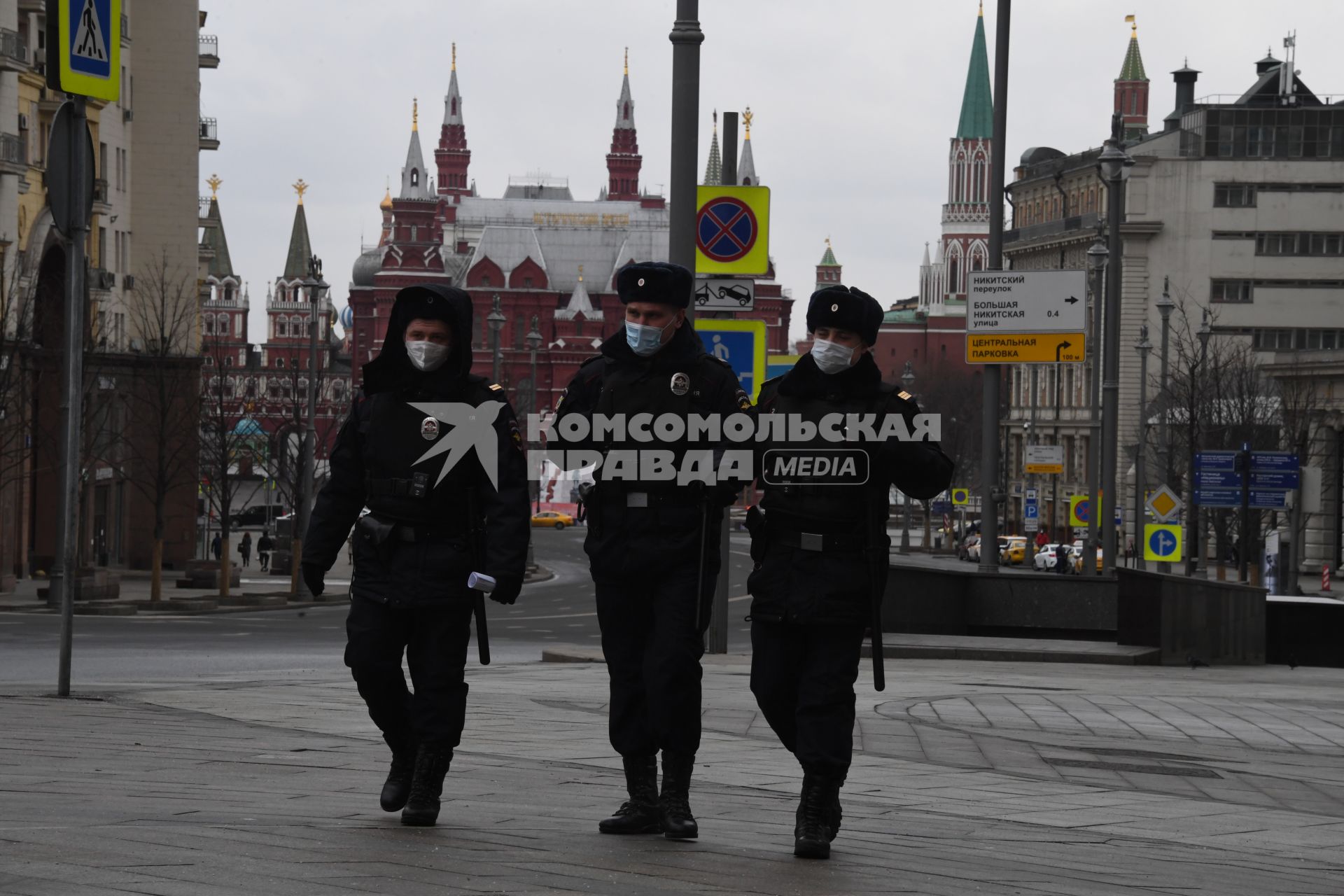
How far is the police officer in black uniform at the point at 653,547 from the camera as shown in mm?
6949

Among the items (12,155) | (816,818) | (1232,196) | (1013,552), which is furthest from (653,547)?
(1232,196)

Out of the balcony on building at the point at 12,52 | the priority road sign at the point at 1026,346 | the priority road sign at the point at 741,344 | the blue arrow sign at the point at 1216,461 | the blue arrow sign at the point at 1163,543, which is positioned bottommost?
A: the blue arrow sign at the point at 1163,543

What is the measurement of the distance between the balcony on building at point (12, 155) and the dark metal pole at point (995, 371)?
1096 inches

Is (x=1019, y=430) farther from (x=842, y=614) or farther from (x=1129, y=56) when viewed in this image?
(x=842, y=614)

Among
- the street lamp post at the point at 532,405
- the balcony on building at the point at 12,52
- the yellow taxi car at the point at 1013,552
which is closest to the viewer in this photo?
the street lamp post at the point at 532,405

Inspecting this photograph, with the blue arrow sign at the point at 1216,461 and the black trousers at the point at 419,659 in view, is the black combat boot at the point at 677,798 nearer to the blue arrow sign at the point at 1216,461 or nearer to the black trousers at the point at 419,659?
the black trousers at the point at 419,659

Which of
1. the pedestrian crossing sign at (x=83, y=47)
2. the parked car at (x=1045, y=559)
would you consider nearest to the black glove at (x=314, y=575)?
the pedestrian crossing sign at (x=83, y=47)

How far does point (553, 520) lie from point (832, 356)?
10257 centimetres

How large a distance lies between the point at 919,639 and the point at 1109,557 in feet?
33.1

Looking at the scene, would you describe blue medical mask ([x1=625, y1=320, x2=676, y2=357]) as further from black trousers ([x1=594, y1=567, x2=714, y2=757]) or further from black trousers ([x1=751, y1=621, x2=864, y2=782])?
black trousers ([x1=751, y1=621, x2=864, y2=782])

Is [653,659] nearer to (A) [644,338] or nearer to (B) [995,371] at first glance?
(A) [644,338]

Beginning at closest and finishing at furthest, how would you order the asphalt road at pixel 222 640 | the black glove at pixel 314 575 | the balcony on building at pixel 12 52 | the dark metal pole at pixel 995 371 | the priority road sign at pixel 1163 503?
1. the black glove at pixel 314 575
2. the asphalt road at pixel 222 640
3. the dark metal pole at pixel 995 371
4. the priority road sign at pixel 1163 503
5. the balcony on building at pixel 12 52

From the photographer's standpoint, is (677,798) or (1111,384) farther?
(1111,384)

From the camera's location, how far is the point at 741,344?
16344mm
